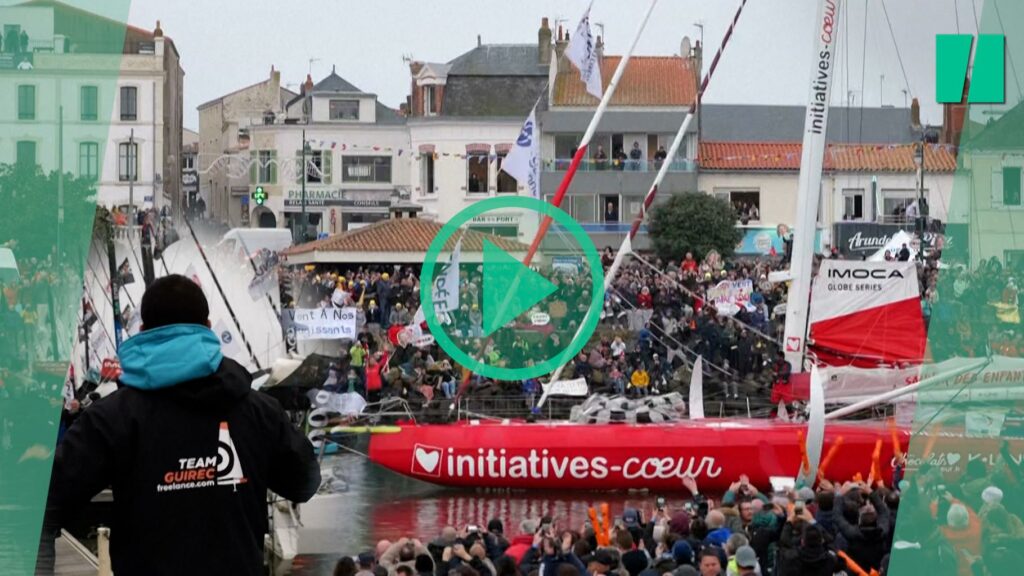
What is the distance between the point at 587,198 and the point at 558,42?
6866mm

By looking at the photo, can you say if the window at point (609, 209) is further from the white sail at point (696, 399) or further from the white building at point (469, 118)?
the white sail at point (696, 399)

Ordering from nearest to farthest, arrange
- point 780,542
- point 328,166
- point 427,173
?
point 780,542 → point 427,173 → point 328,166

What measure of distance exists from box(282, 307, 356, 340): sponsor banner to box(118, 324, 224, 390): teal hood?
76.3ft

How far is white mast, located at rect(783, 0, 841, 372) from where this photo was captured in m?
24.3

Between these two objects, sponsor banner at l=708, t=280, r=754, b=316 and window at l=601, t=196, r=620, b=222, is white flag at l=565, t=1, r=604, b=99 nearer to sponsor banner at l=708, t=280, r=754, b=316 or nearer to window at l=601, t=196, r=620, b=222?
sponsor banner at l=708, t=280, r=754, b=316

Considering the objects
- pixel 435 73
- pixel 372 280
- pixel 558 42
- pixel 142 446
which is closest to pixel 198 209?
pixel 435 73

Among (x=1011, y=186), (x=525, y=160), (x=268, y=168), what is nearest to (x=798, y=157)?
(x=268, y=168)

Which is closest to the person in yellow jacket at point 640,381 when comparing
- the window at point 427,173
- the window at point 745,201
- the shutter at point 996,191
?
the shutter at point 996,191

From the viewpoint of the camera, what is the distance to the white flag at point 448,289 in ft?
91.2

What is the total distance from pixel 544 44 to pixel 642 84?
18.0 ft

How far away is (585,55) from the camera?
2920cm

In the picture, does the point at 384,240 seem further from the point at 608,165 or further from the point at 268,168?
the point at 268,168

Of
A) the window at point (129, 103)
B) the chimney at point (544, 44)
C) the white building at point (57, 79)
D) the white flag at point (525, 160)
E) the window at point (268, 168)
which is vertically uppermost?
the chimney at point (544, 44)

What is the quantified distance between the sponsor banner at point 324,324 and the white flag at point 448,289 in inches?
62.4
